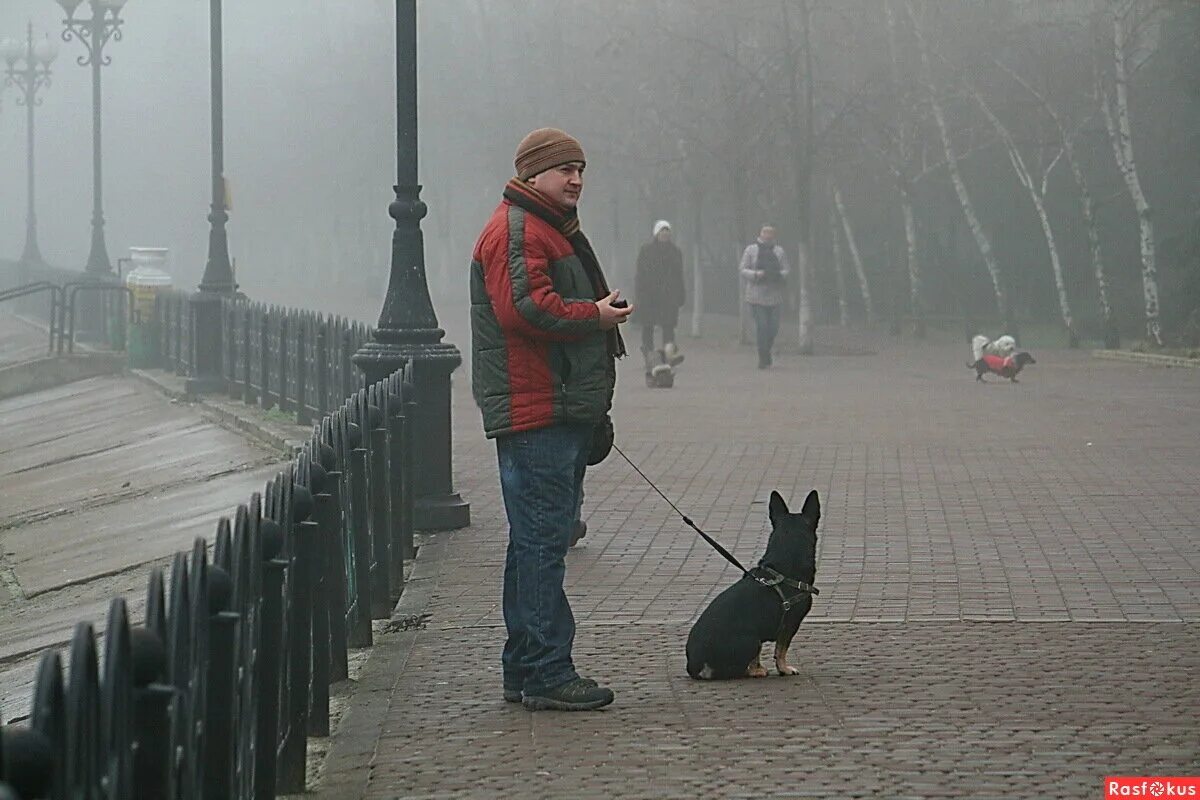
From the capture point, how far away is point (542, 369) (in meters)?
6.54

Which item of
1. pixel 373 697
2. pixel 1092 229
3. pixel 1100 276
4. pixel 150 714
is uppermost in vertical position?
pixel 1092 229

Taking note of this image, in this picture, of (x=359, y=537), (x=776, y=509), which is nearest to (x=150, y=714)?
(x=776, y=509)

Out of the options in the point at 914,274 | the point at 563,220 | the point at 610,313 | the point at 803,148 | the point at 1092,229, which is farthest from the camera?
the point at 914,274

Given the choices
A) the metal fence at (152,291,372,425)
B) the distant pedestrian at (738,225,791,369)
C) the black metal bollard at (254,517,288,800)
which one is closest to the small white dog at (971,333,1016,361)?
the distant pedestrian at (738,225,791,369)

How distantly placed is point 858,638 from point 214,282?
1720 centimetres

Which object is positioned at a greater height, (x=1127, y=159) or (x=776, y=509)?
(x=1127, y=159)

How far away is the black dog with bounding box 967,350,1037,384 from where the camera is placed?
77.6 ft

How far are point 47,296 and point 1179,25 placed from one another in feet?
66.9

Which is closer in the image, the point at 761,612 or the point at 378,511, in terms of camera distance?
the point at 761,612

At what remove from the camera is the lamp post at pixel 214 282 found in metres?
22.7

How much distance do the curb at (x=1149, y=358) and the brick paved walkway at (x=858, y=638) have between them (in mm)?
10495

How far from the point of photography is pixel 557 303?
639cm

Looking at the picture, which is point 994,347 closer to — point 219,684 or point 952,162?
point 952,162

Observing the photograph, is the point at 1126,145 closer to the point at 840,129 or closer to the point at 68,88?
the point at 840,129
